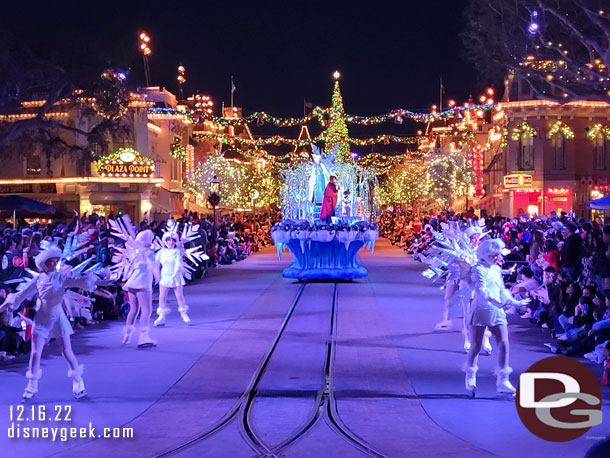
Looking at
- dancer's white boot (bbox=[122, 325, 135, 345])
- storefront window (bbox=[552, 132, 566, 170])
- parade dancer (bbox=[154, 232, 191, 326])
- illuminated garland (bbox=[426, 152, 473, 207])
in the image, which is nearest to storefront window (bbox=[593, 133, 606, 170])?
storefront window (bbox=[552, 132, 566, 170])

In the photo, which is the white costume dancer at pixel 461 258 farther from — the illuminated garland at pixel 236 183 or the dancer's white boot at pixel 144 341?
the illuminated garland at pixel 236 183

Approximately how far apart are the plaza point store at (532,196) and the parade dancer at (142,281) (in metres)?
34.9

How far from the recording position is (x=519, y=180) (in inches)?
1880

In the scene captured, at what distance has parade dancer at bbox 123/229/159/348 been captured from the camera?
1392 cm

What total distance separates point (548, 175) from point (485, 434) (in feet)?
136

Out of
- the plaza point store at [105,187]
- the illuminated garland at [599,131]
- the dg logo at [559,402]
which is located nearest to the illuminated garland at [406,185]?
the illuminated garland at [599,131]

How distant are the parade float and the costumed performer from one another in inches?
7.5

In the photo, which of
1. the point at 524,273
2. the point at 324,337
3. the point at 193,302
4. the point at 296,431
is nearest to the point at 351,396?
the point at 296,431

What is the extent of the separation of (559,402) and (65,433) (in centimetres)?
467

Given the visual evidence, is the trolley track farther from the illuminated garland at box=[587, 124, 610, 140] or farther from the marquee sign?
the marquee sign

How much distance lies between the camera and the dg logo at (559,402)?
8.59 metres

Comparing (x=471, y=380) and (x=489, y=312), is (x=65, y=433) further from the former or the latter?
(x=489, y=312)

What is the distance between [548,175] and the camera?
48344mm

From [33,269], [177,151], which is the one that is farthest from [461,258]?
[177,151]
